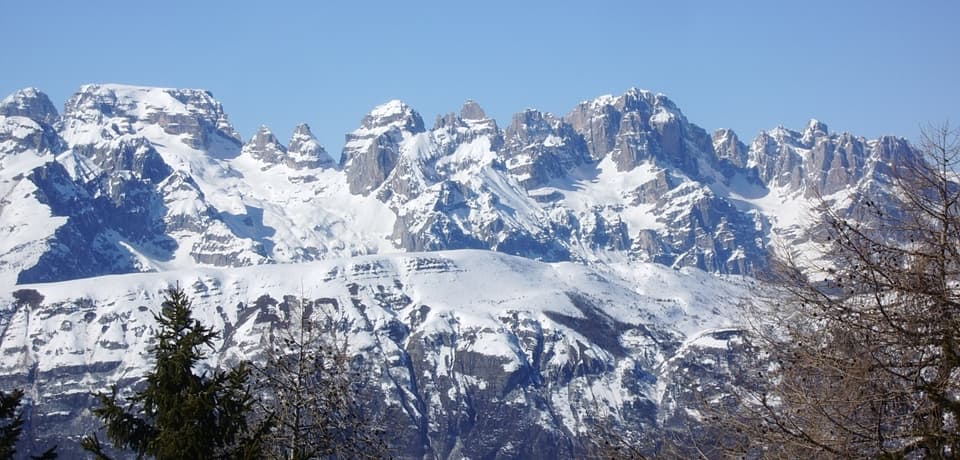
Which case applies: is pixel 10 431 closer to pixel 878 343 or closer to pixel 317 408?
pixel 317 408

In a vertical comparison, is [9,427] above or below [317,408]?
below

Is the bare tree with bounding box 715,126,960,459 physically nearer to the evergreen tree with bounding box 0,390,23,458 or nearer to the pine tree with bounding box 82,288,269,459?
the pine tree with bounding box 82,288,269,459

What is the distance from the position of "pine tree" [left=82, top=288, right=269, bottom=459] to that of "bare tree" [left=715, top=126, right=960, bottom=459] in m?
11.3

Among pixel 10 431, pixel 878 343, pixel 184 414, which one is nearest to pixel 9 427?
pixel 10 431

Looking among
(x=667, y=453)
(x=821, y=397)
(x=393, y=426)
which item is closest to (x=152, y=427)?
(x=393, y=426)

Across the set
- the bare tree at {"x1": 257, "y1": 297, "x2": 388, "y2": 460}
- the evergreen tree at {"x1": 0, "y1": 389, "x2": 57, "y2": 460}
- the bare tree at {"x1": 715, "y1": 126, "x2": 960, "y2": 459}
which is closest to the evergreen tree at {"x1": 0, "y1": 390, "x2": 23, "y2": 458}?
the evergreen tree at {"x1": 0, "y1": 389, "x2": 57, "y2": 460}

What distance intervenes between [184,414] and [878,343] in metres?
14.6

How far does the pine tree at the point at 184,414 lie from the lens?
2514 cm

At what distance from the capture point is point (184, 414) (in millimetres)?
25391

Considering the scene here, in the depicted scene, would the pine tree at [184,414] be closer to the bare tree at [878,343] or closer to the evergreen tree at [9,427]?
the evergreen tree at [9,427]

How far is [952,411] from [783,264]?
367cm

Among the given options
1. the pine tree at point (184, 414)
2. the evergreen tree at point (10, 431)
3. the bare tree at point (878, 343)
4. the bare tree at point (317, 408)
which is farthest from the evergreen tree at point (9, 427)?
the bare tree at point (878, 343)

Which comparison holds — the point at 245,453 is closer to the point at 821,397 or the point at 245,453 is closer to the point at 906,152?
the point at 821,397

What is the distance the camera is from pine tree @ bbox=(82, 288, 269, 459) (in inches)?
990
